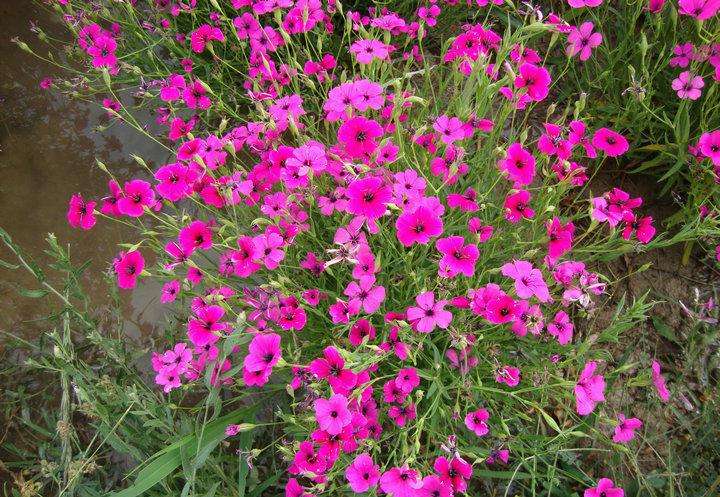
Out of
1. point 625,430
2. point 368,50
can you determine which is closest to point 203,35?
point 368,50

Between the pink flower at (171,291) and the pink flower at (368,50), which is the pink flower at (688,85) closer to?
the pink flower at (368,50)

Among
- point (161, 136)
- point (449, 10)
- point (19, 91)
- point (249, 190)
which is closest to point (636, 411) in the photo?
point (249, 190)

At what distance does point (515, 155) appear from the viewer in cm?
156

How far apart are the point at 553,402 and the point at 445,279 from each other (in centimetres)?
107

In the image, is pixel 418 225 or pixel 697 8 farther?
pixel 697 8

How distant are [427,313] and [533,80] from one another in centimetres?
82

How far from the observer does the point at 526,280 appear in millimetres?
1432

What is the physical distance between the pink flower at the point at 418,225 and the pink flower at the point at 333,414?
447mm

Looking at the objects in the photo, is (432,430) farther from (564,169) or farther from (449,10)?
(449,10)

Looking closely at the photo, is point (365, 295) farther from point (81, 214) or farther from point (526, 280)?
point (81, 214)

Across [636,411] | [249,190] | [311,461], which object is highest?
[249,190]

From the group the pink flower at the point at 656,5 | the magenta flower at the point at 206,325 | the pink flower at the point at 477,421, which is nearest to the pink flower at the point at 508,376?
the pink flower at the point at 477,421

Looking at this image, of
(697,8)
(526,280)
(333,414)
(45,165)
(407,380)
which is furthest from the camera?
(45,165)

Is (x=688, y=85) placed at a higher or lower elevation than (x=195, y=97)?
lower
